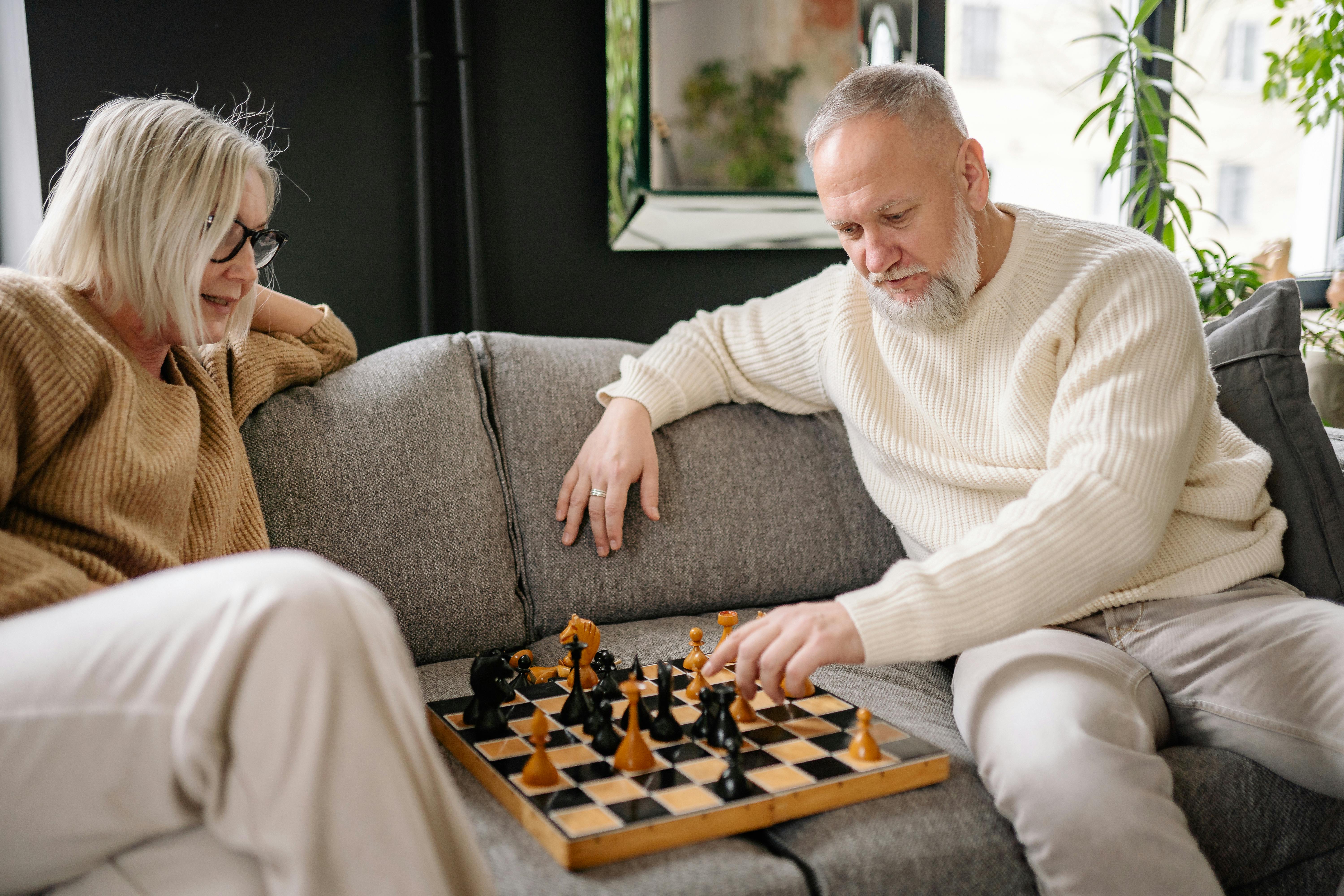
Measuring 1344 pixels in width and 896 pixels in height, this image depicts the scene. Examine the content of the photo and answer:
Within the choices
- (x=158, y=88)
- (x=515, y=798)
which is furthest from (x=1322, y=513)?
(x=158, y=88)

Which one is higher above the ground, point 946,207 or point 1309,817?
point 946,207

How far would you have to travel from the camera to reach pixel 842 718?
4.29 ft

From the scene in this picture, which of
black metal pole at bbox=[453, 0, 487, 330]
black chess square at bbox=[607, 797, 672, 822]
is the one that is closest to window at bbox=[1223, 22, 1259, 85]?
black metal pole at bbox=[453, 0, 487, 330]

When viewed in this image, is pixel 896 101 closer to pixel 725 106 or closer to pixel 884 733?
pixel 884 733

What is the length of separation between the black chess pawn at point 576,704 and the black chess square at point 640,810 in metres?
0.20

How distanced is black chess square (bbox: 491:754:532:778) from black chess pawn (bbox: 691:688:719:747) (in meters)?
0.21

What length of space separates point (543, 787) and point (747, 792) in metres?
0.23

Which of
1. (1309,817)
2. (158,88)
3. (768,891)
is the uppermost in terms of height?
(158,88)

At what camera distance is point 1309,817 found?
52.4 inches

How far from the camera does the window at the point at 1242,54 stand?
368 cm

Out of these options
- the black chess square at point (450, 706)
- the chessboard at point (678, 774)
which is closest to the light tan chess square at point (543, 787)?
the chessboard at point (678, 774)

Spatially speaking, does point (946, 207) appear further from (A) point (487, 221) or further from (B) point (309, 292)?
(B) point (309, 292)

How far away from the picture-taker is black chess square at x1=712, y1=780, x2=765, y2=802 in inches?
43.4

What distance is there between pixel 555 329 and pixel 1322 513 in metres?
1.74
